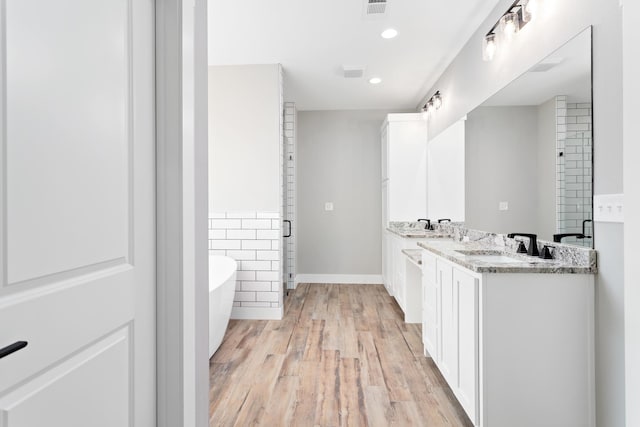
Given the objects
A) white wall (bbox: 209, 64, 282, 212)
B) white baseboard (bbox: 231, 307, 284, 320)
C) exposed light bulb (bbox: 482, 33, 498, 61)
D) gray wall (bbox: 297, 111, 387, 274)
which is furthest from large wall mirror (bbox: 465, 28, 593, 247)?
gray wall (bbox: 297, 111, 387, 274)

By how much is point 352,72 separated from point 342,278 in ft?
9.79

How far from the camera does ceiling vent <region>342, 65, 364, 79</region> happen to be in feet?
12.6

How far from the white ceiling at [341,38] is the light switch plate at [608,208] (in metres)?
1.84

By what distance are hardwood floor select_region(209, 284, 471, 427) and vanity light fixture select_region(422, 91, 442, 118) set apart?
2390mm

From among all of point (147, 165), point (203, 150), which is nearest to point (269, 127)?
point (203, 150)

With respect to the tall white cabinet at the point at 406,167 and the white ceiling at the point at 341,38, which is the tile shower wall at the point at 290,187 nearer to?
the white ceiling at the point at 341,38

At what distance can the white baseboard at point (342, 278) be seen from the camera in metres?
5.49

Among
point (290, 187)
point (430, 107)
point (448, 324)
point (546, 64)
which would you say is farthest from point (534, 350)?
point (290, 187)

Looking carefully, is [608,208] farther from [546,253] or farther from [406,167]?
[406,167]

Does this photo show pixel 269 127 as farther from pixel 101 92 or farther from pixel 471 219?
pixel 101 92

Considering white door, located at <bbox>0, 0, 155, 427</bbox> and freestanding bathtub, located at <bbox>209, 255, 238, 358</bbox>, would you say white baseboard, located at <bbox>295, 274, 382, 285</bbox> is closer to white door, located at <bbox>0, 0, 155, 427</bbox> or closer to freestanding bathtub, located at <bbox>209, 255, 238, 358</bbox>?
freestanding bathtub, located at <bbox>209, 255, 238, 358</bbox>

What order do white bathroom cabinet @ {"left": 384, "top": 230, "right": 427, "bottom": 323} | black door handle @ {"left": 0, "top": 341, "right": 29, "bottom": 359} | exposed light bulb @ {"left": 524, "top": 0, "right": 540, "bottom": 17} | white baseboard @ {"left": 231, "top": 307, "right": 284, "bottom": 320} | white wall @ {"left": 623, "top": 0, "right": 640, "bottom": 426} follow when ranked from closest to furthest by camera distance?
1. black door handle @ {"left": 0, "top": 341, "right": 29, "bottom": 359}
2. white wall @ {"left": 623, "top": 0, "right": 640, "bottom": 426}
3. exposed light bulb @ {"left": 524, "top": 0, "right": 540, "bottom": 17}
4. white bathroom cabinet @ {"left": 384, "top": 230, "right": 427, "bottom": 323}
5. white baseboard @ {"left": 231, "top": 307, "right": 284, "bottom": 320}

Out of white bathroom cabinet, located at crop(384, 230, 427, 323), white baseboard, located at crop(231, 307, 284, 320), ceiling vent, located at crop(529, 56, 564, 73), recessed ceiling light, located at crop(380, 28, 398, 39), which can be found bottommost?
white baseboard, located at crop(231, 307, 284, 320)

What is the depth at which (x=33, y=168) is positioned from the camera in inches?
29.4
